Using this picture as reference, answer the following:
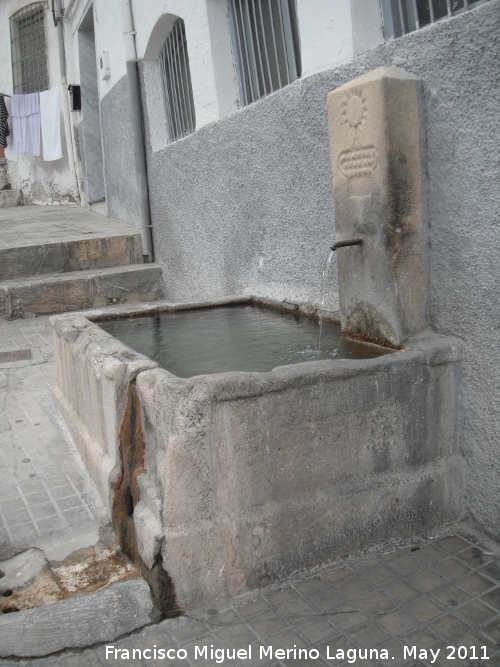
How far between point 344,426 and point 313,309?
144cm

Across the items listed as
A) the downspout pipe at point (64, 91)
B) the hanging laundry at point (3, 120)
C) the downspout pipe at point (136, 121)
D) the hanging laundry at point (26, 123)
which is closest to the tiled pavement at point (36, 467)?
the downspout pipe at point (136, 121)

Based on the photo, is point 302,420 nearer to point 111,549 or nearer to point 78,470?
point 111,549

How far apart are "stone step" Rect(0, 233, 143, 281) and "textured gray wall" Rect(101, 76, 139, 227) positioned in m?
0.50

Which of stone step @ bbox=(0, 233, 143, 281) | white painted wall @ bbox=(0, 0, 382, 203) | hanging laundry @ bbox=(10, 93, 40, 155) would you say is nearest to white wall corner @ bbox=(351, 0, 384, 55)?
white painted wall @ bbox=(0, 0, 382, 203)

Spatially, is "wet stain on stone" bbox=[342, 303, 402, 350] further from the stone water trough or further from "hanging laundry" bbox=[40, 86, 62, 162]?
"hanging laundry" bbox=[40, 86, 62, 162]

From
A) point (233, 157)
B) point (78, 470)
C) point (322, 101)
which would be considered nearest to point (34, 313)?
point (233, 157)

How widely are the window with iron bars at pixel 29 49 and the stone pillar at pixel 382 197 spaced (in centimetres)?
991

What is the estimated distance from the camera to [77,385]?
11.6 ft

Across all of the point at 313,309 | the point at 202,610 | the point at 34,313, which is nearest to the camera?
the point at 202,610

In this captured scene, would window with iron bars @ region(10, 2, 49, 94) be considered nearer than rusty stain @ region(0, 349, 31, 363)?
No

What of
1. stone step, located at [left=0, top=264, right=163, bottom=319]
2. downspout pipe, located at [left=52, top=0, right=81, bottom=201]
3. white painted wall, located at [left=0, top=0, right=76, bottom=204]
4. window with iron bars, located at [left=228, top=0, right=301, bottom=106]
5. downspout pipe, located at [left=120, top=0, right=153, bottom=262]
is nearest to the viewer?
window with iron bars, located at [left=228, top=0, right=301, bottom=106]

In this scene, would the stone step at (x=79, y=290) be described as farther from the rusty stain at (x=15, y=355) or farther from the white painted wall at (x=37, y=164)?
the white painted wall at (x=37, y=164)

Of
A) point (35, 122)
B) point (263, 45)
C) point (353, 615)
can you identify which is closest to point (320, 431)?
point (353, 615)

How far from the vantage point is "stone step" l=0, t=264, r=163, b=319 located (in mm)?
6258
